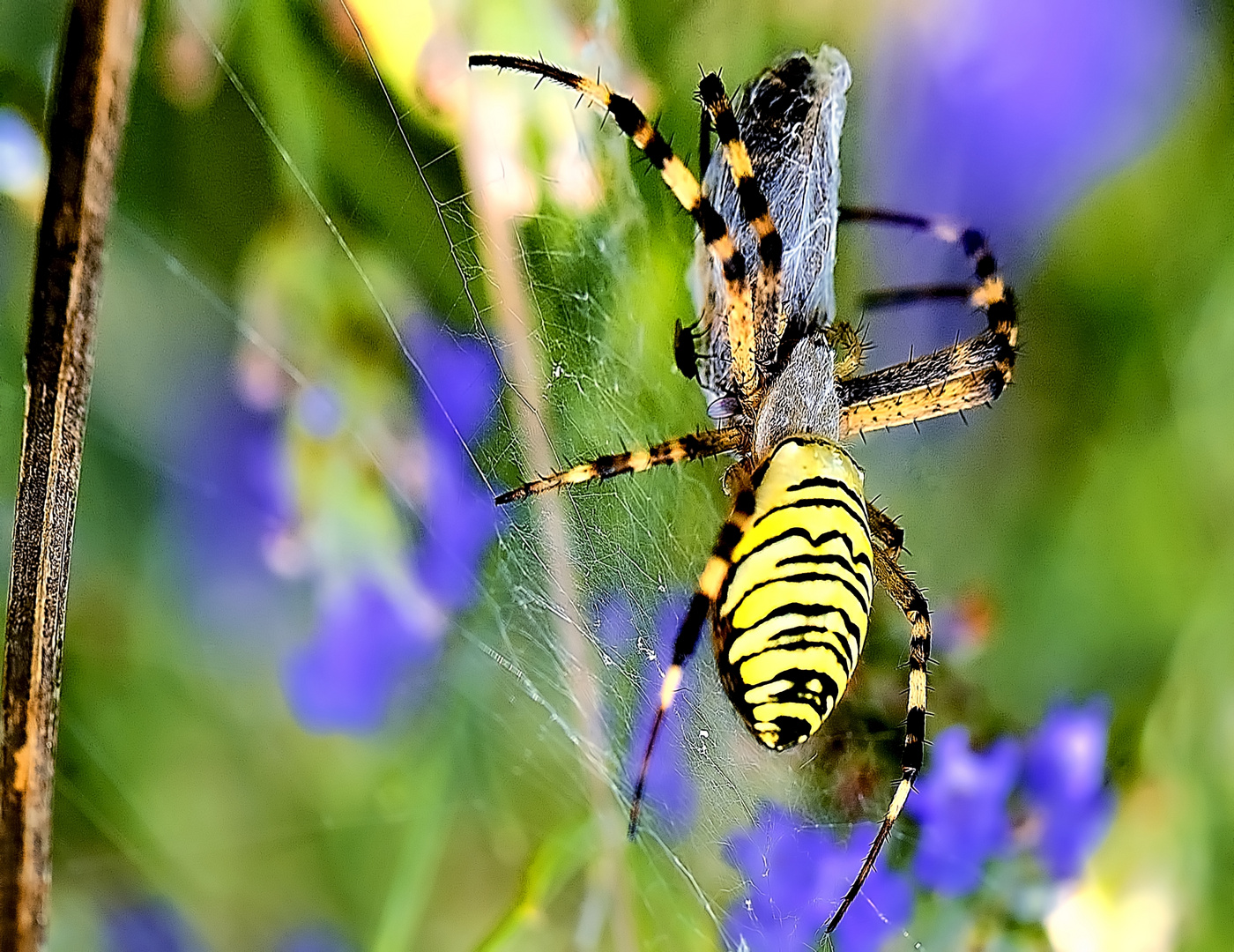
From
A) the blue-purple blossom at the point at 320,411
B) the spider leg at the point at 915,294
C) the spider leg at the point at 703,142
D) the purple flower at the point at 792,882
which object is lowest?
the purple flower at the point at 792,882

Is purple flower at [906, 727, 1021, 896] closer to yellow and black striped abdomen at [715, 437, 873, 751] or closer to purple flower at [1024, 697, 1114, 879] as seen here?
purple flower at [1024, 697, 1114, 879]

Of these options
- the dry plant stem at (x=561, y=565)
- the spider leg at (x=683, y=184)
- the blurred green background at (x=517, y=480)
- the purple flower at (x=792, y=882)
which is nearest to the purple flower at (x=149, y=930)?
the blurred green background at (x=517, y=480)

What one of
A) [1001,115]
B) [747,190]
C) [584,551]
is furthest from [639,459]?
[1001,115]

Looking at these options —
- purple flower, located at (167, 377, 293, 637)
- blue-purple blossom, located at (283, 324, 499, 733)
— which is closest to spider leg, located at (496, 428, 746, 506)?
blue-purple blossom, located at (283, 324, 499, 733)

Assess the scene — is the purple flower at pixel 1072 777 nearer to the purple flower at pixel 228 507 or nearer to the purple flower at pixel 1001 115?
the purple flower at pixel 1001 115

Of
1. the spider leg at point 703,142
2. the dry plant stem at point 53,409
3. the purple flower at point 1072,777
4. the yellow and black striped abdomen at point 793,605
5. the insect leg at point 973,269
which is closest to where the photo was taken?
the dry plant stem at point 53,409

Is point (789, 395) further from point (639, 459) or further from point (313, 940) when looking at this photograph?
point (313, 940)
